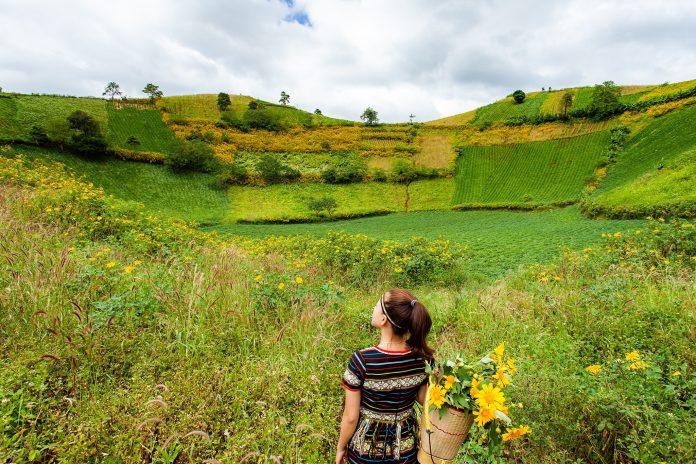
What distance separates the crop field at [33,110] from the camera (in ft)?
113

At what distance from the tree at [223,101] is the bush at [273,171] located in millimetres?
23299

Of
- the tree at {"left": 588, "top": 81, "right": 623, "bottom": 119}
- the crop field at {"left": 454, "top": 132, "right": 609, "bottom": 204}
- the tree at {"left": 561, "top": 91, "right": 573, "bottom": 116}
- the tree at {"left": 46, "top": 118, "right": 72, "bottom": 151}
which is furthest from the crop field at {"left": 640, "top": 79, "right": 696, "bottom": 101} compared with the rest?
the tree at {"left": 46, "top": 118, "right": 72, "bottom": 151}

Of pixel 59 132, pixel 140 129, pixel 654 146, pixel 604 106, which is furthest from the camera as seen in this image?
pixel 140 129

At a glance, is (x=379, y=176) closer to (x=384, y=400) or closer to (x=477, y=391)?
(x=384, y=400)

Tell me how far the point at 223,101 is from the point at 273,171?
1061 inches

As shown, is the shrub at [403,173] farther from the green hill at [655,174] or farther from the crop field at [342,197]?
the green hill at [655,174]

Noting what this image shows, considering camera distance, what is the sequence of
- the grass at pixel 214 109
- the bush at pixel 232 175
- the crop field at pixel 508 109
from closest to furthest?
the bush at pixel 232 175 → the grass at pixel 214 109 → the crop field at pixel 508 109

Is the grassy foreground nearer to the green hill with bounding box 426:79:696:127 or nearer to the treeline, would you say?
the treeline

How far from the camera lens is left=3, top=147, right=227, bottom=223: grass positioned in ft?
109

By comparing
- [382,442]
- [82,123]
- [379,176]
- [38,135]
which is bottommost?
[382,442]

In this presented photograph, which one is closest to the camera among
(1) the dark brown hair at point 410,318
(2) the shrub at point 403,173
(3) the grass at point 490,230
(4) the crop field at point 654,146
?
(1) the dark brown hair at point 410,318

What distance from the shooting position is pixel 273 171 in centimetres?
4259

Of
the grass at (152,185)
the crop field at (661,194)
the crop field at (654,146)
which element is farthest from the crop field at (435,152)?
the grass at (152,185)

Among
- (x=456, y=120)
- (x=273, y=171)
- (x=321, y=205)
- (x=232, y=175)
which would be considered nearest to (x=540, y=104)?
(x=456, y=120)
